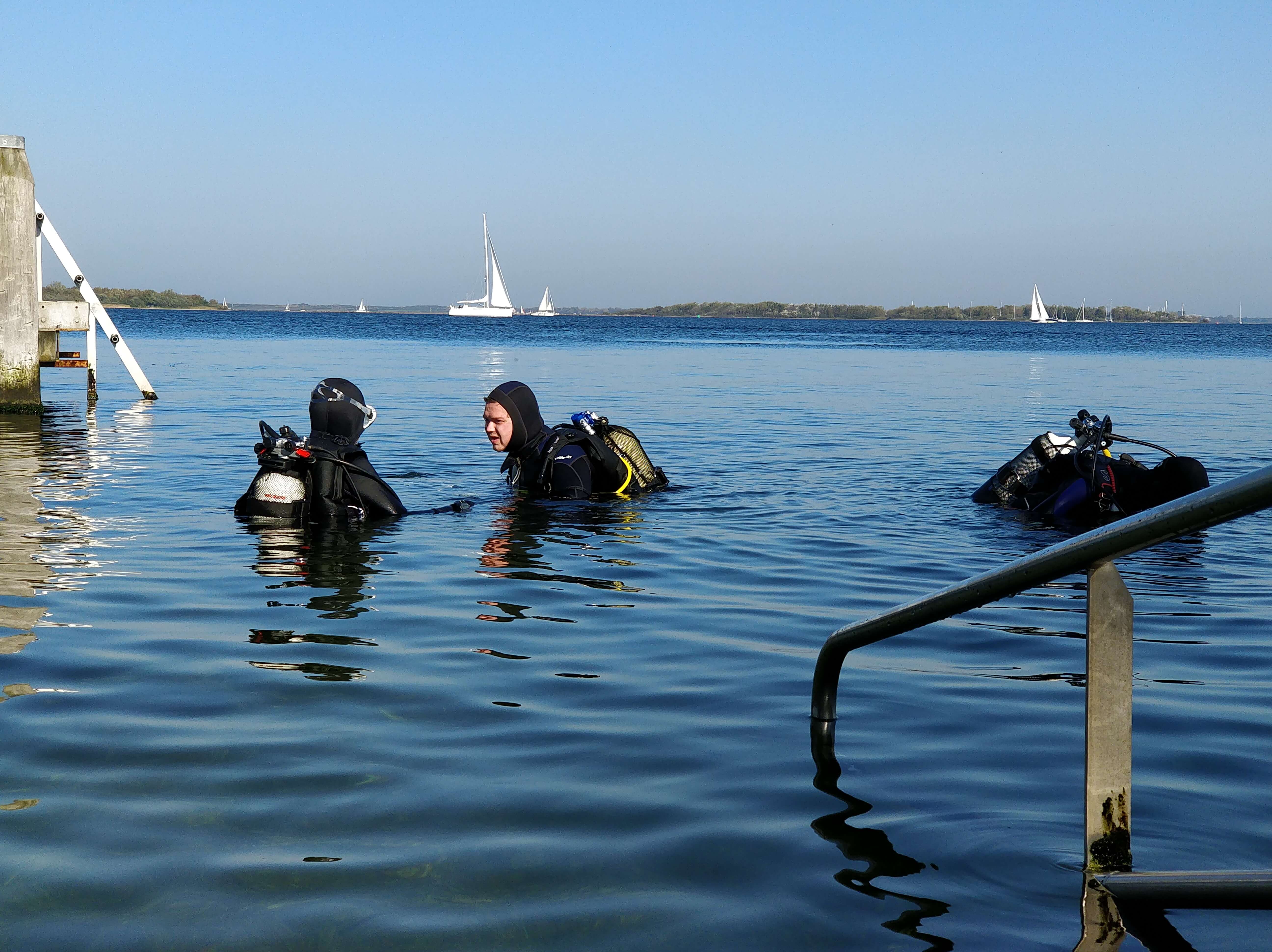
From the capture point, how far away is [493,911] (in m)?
2.69

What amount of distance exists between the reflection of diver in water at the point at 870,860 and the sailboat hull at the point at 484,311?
370ft

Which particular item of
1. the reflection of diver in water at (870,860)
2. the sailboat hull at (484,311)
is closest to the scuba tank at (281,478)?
the reflection of diver in water at (870,860)

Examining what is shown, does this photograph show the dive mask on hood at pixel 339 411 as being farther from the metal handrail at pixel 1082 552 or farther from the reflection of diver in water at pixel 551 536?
the metal handrail at pixel 1082 552

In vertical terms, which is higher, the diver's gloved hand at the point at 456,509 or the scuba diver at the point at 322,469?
the scuba diver at the point at 322,469

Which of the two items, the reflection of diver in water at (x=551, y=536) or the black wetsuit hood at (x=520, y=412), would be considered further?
the black wetsuit hood at (x=520, y=412)

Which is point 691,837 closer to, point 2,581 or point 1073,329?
point 2,581

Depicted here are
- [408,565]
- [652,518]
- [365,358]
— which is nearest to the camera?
[408,565]

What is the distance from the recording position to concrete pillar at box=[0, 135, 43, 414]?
15.9m

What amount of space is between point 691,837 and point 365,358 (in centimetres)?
3710

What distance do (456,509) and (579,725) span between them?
194 inches

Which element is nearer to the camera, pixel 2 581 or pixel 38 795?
pixel 38 795

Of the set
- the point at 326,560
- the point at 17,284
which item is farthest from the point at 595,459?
the point at 17,284

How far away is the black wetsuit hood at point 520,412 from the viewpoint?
868cm

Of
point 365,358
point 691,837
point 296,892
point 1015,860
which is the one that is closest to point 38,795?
point 296,892
